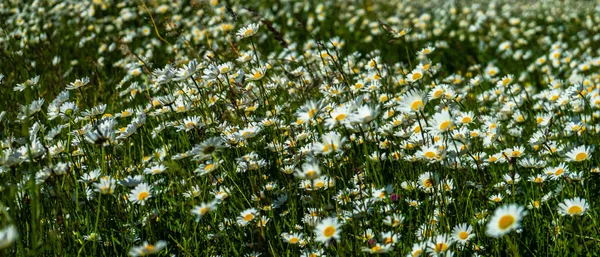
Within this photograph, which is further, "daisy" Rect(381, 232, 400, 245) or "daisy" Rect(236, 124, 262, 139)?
"daisy" Rect(236, 124, 262, 139)

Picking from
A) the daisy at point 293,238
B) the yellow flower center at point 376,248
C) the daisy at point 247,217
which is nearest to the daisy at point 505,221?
the yellow flower center at point 376,248

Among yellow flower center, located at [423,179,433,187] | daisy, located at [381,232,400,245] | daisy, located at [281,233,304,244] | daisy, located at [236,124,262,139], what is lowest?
daisy, located at [381,232,400,245]

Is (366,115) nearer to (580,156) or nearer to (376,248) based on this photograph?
(376,248)

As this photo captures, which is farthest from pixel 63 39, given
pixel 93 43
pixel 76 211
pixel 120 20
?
pixel 76 211

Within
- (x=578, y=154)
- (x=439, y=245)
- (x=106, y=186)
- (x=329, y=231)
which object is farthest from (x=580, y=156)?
(x=106, y=186)

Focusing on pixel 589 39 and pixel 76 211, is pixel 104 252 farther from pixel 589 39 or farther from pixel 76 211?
pixel 589 39

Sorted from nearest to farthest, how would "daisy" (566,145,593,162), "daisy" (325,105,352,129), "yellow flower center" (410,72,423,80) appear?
"daisy" (325,105,352,129) → "daisy" (566,145,593,162) → "yellow flower center" (410,72,423,80)

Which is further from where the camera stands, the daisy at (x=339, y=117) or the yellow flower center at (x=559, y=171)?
the yellow flower center at (x=559, y=171)

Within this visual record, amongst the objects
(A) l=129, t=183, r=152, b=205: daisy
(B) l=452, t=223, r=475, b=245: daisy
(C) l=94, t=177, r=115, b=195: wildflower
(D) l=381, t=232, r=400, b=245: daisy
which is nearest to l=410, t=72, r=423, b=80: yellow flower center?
(B) l=452, t=223, r=475, b=245: daisy

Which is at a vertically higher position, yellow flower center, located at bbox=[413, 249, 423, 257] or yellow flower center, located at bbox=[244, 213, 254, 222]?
yellow flower center, located at bbox=[244, 213, 254, 222]

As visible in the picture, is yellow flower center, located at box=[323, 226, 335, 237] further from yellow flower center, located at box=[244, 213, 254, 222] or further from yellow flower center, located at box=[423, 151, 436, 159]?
yellow flower center, located at box=[423, 151, 436, 159]

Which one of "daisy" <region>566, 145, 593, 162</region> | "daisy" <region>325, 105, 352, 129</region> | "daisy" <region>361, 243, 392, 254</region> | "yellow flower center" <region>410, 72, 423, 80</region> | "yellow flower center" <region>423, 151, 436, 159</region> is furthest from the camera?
"yellow flower center" <region>410, 72, 423, 80</region>

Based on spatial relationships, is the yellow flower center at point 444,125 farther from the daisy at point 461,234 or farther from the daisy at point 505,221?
the daisy at point 505,221
